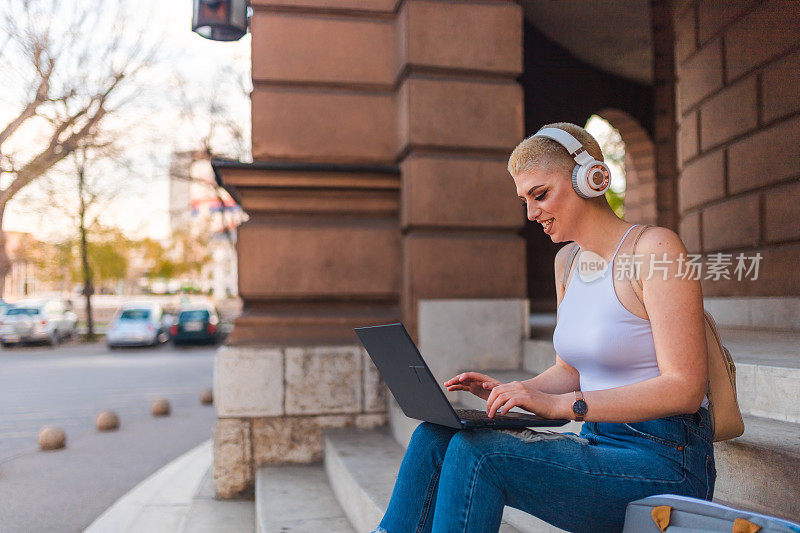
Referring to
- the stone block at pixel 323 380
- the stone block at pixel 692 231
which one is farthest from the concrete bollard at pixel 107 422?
the stone block at pixel 692 231

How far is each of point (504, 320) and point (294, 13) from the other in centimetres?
268

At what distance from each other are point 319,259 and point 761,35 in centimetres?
366

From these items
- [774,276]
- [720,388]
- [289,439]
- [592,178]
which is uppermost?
[592,178]

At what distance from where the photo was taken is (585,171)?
1.82m

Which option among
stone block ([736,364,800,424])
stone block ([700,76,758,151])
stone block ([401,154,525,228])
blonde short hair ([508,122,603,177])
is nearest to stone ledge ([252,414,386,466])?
stone block ([401,154,525,228])

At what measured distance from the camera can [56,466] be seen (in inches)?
248

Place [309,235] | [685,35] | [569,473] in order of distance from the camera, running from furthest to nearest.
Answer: [685,35], [309,235], [569,473]

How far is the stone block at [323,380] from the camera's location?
4594 millimetres

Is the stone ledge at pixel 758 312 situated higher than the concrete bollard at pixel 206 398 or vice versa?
the stone ledge at pixel 758 312

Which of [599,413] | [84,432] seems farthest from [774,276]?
[84,432]

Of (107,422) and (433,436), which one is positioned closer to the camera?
(433,436)

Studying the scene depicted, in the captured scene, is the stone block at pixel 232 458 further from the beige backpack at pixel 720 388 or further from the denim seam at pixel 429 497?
the beige backpack at pixel 720 388

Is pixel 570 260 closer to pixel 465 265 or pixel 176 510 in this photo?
pixel 465 265

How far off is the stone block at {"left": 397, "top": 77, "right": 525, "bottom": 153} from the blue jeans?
125 inches
